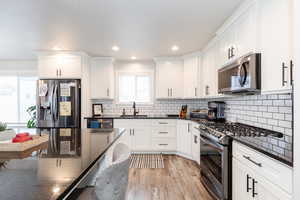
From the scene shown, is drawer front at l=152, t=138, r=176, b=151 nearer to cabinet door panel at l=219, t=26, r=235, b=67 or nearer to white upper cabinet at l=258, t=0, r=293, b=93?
cabinet door panel at l=219, t=26, r=235, b=67

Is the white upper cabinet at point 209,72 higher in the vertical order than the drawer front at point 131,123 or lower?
higher

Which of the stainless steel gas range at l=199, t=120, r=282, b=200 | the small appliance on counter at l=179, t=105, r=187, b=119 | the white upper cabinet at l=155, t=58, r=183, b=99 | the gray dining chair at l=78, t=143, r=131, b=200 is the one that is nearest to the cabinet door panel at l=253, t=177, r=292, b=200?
the stainless steel gas range at l=199, t=120, r=282, b=200

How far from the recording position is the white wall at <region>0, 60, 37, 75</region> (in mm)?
5355

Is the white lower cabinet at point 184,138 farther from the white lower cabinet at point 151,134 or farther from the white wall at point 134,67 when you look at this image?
the white wall at point 134,67

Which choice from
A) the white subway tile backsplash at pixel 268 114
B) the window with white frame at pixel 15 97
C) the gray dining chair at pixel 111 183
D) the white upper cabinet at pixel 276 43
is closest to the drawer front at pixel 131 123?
the white subway tile backsplash at pixel 268 114

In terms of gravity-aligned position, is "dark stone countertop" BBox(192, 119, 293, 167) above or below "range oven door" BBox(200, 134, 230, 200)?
above

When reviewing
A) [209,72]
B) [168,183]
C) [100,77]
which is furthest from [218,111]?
[100,77]

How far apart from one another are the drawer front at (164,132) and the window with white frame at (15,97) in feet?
12.0

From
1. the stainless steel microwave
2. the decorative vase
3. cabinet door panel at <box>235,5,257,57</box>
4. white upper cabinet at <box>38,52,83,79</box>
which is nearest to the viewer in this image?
the decorative vase

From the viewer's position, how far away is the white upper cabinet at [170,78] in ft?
15.8

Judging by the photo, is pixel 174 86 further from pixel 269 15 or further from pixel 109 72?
pixel 269 15

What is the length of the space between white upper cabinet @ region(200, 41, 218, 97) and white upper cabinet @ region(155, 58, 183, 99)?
700 millimetres

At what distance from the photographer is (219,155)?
7.27ft

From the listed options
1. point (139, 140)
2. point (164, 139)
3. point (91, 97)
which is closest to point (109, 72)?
point (91, 97)
